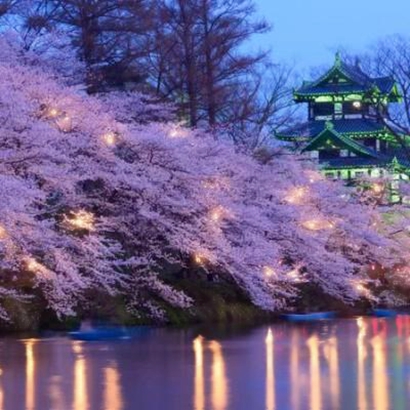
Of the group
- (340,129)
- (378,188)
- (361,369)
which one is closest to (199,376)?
(361,369)

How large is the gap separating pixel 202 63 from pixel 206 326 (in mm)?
12594

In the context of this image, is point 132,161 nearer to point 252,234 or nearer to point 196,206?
point 196,206

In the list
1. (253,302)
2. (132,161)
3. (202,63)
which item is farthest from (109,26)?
(253,302)

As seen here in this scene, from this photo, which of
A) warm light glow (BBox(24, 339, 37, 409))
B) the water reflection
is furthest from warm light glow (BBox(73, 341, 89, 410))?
warm light glow (BBox(24, 339, 37, 409))

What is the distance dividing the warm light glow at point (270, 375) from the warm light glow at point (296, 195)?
1141cm

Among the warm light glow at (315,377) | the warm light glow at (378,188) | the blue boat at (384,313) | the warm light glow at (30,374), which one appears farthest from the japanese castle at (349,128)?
the warm light glow at (30,374)

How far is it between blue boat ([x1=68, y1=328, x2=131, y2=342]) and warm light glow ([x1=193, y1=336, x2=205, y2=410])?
179 cm

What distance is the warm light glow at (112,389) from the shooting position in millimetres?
10641

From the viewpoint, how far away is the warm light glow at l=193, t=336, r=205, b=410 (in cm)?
1083

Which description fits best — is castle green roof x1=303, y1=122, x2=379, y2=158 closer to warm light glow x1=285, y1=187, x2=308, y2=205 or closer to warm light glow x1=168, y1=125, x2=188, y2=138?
warm light glow x1=285, y1=187, x2=308, y2=205

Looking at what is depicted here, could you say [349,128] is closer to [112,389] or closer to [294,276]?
[294,276]

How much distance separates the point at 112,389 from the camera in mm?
11867

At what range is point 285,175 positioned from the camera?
32.8 m

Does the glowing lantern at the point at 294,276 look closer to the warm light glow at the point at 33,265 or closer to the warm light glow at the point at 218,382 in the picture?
the warm light glow at the point at 33,265
